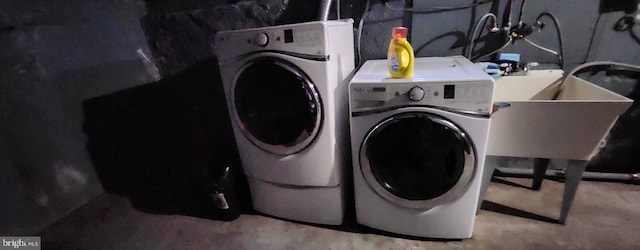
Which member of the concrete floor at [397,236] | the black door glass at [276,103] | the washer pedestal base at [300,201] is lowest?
the concrete floor at [397,236]

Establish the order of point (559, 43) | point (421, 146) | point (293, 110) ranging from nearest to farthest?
point (421, 146) → point (293, 110) → point (559, 43)

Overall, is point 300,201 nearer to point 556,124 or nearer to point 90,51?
point 556,124

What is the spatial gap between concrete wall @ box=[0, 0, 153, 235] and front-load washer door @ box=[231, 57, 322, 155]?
1085 mm

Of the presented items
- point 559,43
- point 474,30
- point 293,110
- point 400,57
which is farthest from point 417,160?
point 559,43

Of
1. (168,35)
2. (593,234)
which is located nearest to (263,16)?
(168,35)

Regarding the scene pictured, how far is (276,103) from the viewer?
1.43m

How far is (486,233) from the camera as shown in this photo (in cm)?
146

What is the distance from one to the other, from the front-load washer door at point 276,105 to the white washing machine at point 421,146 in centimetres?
20

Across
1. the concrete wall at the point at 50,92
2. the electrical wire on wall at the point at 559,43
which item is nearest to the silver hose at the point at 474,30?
the electrical wire on wall at the point at 559,43

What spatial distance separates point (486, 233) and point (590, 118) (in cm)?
64

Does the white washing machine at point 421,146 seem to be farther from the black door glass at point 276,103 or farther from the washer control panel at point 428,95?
the black door glass at point 276,103

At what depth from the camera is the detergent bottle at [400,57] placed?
1.21 m

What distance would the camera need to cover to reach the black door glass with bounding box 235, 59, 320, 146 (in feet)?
4.37

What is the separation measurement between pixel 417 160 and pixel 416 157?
14 millimetres
